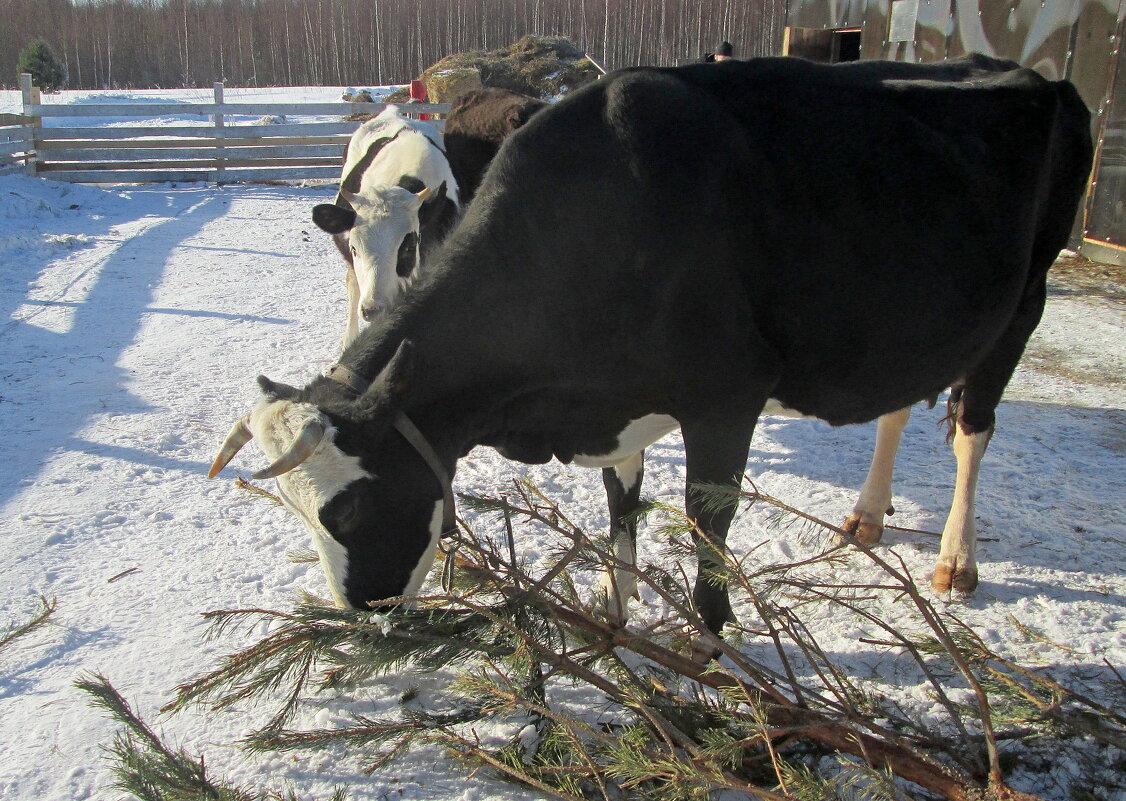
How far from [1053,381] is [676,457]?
2.93 m

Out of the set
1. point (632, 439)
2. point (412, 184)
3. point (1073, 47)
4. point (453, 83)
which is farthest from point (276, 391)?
point (453, 83)

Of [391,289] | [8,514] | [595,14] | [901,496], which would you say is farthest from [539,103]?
[595,14]

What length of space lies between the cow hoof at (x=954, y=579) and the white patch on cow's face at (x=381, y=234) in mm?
3416

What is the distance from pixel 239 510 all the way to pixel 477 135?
4.01m

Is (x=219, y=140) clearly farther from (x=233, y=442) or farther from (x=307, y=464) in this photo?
(x=307, y=464)

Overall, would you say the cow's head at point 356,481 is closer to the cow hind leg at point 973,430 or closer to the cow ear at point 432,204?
the cow hind leg at point 973,430

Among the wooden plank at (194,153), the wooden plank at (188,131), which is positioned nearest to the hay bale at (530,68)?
the wooden plank at (188,131)

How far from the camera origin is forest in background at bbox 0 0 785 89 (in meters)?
28.5

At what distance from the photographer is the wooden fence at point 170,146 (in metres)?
14.2

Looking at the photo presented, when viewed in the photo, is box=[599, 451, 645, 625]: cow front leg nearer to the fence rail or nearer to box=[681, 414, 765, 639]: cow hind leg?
box=[681, 414, 765, 639]: cow hind leg

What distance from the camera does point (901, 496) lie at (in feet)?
13.8

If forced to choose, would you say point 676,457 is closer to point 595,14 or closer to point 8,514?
point 8,514

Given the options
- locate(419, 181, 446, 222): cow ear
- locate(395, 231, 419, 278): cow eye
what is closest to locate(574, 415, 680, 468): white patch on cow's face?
locate(395, 231, 419, 278): cow eye

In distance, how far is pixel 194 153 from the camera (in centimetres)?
1600
